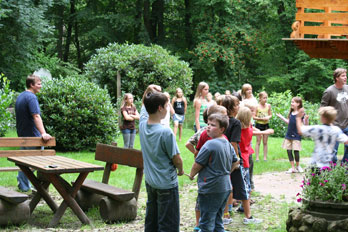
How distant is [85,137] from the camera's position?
44.8 feet

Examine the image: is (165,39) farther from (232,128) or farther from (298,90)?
(232,128)

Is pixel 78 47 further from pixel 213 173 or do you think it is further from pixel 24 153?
pixel 213 173

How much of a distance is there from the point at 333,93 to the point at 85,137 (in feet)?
25.5

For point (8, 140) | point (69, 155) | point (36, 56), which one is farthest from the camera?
point (36, 56)

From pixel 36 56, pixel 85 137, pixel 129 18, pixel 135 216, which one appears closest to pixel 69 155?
pixel 85 137

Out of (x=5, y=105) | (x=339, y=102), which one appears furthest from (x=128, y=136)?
(x=339, y=102)

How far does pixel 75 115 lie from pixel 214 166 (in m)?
8.78

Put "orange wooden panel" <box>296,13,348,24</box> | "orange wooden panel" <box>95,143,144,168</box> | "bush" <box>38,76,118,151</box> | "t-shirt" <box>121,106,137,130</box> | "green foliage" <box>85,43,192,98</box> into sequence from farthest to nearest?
"green foliage" <box>85,43,192,98</box> → "bush" <box>38,76,118,151</box> → "t-shirt" <box>121,106,137,130</box> → "orange wooden panel" <box>296,13,348,24</box> → "orange wooden panel" <box>95,143,144,168</box>

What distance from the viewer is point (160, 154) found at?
479cm

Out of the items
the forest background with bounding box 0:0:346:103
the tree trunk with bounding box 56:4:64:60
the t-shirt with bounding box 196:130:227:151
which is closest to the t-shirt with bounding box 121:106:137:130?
the t-shirt with bounding box 196:130:227:151

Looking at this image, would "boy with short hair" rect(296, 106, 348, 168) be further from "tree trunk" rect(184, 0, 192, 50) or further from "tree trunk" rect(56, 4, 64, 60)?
"tree trunk" rect(56, 4, 64, 60)

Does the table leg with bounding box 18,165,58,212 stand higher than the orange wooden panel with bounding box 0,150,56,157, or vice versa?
the orange wooden panel with bounding box 0,150,56,157

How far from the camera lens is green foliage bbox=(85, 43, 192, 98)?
18656mm

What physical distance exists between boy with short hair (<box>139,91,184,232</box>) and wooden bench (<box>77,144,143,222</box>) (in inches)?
66.1
